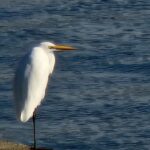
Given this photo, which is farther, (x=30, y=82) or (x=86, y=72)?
(x=86, y=72)

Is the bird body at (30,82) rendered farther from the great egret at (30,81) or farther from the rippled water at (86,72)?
the rippled water at (86,72)

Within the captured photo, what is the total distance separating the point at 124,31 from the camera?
15891 millimetres

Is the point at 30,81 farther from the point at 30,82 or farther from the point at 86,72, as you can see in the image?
the point at 86,72

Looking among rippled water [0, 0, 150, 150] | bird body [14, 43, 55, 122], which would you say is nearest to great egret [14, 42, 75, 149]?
bird body [14, 43, 55, 122]

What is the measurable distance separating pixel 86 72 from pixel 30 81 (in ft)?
16.4

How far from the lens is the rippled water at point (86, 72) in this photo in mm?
10969

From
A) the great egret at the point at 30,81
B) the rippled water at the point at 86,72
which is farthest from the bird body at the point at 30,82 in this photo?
the rippled water at the point at 86,72

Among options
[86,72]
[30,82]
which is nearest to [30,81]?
[30,82]

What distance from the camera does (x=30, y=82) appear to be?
8.41m

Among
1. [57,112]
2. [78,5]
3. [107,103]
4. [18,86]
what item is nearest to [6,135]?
[57,112]

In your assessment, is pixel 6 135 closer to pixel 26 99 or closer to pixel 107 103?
pixel 107 103

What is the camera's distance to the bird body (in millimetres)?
8328

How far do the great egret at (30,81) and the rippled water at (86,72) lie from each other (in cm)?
63

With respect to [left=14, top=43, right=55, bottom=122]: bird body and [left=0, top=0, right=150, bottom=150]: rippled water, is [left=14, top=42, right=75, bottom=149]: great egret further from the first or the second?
[left=0, top=0, right=150, bottom=150]: rippled water
